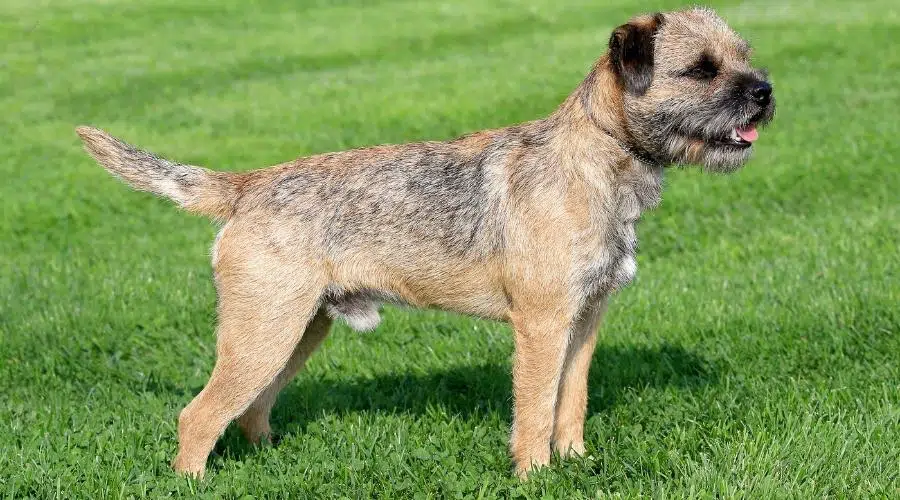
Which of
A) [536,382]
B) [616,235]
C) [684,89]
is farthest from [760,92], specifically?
[536,382]

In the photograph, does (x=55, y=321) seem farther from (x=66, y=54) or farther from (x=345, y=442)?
(x=66, y=54)

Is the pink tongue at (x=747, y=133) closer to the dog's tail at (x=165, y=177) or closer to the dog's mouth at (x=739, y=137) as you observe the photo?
the dog's mouth at (x=739, y=137)

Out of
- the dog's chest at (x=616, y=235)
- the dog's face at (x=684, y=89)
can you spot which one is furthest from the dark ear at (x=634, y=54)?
the dog's chest at (x=616, y=235)

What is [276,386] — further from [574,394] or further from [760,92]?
[760,92]

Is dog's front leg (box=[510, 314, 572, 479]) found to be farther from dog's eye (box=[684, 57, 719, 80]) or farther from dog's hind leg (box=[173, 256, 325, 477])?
dog's eye (box=[684, 57, 719, 80])

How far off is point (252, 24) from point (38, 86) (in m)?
7.73

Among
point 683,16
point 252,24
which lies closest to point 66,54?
point 252,24

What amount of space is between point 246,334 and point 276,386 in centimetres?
75

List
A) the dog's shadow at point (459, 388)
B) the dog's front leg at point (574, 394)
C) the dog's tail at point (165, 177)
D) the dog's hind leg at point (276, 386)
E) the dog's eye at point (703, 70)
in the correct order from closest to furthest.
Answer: the dog's eye at point (703, 70)
the dog's tail at point (165, 177)
the dog's front leg at point (574, 394)
the dog's hind leg at point (276, 386)
the dog's shadow at point (459, 388)

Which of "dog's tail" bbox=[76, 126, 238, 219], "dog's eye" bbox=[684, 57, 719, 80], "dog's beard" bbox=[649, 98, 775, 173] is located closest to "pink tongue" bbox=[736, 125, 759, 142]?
"dog's beard" bbox=[649, 98, 775, 173]

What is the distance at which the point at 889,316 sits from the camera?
21.9 ft

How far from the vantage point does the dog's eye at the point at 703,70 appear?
496cm

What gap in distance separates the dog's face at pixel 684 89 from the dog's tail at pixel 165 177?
2084 mm

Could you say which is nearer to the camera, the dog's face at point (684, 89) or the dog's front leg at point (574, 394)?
the dog's face at point (684, 89)
